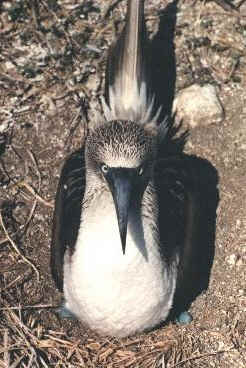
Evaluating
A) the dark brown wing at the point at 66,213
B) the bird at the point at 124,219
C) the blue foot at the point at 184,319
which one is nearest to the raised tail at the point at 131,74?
the bird at the point at 124,219

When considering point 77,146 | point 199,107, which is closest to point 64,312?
point 77,146

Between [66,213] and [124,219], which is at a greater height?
[124,219]

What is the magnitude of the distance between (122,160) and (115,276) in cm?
61

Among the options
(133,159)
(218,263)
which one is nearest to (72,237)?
(133,159)

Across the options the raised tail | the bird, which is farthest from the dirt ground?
the raised tail

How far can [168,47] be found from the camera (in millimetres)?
5434

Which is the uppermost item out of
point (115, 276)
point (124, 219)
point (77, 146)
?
point (124, 219)

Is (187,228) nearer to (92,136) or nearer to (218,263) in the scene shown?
(218,263)

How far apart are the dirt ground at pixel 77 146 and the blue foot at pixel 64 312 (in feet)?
0.17

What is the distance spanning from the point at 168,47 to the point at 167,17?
0.28 m

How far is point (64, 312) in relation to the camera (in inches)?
166

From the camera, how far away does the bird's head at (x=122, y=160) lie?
339cm

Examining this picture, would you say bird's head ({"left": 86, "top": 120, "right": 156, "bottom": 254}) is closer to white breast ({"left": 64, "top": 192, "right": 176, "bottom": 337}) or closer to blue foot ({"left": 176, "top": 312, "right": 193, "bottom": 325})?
white breast ({"left": 64, "top": 192, "right": 176, "bottom": 337})

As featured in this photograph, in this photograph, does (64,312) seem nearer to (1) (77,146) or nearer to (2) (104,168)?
(2) (104,168)
